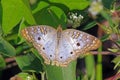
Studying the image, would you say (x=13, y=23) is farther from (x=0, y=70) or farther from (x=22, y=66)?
(x=0, y=70)

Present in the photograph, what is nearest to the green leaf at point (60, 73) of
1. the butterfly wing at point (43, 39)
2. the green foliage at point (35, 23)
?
the green foliage at point (35, 23)

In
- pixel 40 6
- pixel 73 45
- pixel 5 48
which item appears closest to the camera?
pixel 73 45

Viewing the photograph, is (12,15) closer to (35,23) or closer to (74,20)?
(35,23)

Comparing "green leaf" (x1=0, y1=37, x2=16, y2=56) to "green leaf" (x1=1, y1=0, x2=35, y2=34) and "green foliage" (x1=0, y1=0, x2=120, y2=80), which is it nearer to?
"green foliage" (x1=0, y1=0, x2=120, y2=80)

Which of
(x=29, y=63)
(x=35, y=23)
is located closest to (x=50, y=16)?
(x=35, y=23)

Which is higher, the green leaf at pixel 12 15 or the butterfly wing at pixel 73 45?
the green leaf at pixel 12 15

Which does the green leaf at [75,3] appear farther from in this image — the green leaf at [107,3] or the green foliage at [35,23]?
the green leaf at [107,3]
